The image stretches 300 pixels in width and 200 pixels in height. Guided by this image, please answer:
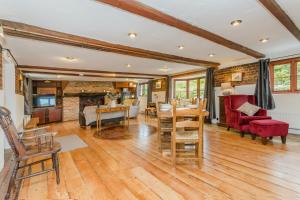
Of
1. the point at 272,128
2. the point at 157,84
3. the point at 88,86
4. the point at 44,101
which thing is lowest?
the point at 272,128

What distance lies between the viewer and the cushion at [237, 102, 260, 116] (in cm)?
434

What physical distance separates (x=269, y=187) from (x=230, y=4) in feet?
7.39

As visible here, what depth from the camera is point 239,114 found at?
4227 millimetres

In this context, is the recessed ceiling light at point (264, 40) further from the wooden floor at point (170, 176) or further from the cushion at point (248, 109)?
the wooden floor at point (170, 176)

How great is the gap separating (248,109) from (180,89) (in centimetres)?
413

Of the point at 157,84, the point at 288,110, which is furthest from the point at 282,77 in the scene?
the point at 157,84

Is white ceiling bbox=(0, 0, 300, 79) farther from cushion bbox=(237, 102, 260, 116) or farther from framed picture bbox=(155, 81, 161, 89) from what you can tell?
framed picture bbox=(155, 81, 161, 89)

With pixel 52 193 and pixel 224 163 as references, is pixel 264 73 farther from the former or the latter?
pixel 52 193

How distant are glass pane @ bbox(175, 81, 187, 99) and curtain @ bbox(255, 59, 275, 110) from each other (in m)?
3.70

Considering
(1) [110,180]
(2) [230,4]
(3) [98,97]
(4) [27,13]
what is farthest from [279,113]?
(3) [98,97]

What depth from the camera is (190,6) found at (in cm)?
205

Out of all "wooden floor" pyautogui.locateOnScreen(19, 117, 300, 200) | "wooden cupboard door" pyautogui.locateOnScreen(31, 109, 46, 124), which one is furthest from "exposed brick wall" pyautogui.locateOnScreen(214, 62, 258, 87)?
"wooden cupboard door" pyautogui.locateOnScreen(31, 109, 46, 124)

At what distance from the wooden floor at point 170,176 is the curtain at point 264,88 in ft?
4.92

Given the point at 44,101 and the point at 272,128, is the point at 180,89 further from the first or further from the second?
the point at 44,101
